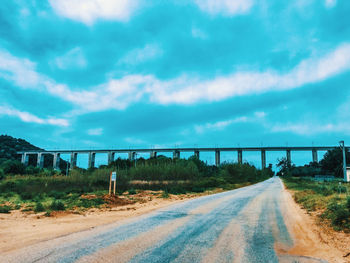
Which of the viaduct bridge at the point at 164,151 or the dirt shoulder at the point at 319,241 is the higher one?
the viaduct bridge at the point at 164,151

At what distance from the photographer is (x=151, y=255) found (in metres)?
4.75

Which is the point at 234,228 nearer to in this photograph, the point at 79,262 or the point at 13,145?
the point at 79,262

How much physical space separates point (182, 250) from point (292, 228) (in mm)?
4532

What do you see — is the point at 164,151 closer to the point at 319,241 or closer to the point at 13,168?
the point at 13,168

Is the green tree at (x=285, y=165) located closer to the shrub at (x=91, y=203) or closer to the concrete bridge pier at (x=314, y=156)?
the concrete bridge pier at (x=314, y=156)

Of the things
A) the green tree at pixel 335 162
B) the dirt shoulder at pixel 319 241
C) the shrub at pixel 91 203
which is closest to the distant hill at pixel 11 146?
the shrub at pixel 91 203

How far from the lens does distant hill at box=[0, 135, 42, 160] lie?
11528 cm

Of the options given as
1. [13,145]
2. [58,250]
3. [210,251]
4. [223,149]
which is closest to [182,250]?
[210,251]

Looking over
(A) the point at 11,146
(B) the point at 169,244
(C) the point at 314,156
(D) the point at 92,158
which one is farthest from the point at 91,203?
(A) the point at 11,146

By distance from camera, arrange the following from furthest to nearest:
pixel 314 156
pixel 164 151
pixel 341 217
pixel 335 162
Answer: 1. pixel 164 151
2. pixel 314 156
3. pixel 335 162
4. pixel 341 217

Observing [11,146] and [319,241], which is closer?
[319,241]

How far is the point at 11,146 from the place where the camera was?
128625 millimetres

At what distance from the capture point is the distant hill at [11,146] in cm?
11528

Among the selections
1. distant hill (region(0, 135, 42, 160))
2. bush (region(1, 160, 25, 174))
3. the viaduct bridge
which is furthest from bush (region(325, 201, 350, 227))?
distant hill (region(0, 135, 42, 160))
